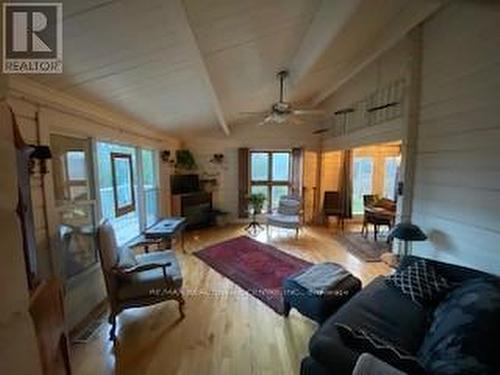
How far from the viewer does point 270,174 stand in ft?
24.3

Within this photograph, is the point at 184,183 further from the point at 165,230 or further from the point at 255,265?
the point at 255,265

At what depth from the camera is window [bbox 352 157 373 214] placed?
7.57 meters

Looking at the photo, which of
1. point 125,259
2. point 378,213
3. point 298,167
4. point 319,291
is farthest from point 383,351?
point 298,167

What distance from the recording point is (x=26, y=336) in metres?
0.78

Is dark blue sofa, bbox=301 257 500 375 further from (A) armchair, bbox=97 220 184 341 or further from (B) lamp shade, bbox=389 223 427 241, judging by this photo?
(A) armchair, bbox=97 220 184 341

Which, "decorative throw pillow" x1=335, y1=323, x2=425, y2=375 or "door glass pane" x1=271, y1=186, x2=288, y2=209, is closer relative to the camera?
"decorative throw pillow" x1=335, y1=323, x2=425, y2=375

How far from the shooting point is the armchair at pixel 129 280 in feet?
8.51

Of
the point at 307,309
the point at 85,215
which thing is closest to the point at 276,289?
the point at 307,309

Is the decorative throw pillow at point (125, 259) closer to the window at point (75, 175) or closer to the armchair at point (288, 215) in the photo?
the window at point (75, 175)

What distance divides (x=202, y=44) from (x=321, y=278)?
2.46 m

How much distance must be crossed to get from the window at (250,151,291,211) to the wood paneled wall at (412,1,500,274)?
159 inches

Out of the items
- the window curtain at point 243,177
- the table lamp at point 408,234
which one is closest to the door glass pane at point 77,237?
the table lamp at point 408,234

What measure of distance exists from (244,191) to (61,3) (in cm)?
597

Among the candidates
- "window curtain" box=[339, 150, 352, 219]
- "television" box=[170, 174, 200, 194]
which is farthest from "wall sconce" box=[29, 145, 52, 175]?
"window curtain" box=[339, 150, 352, 219]
